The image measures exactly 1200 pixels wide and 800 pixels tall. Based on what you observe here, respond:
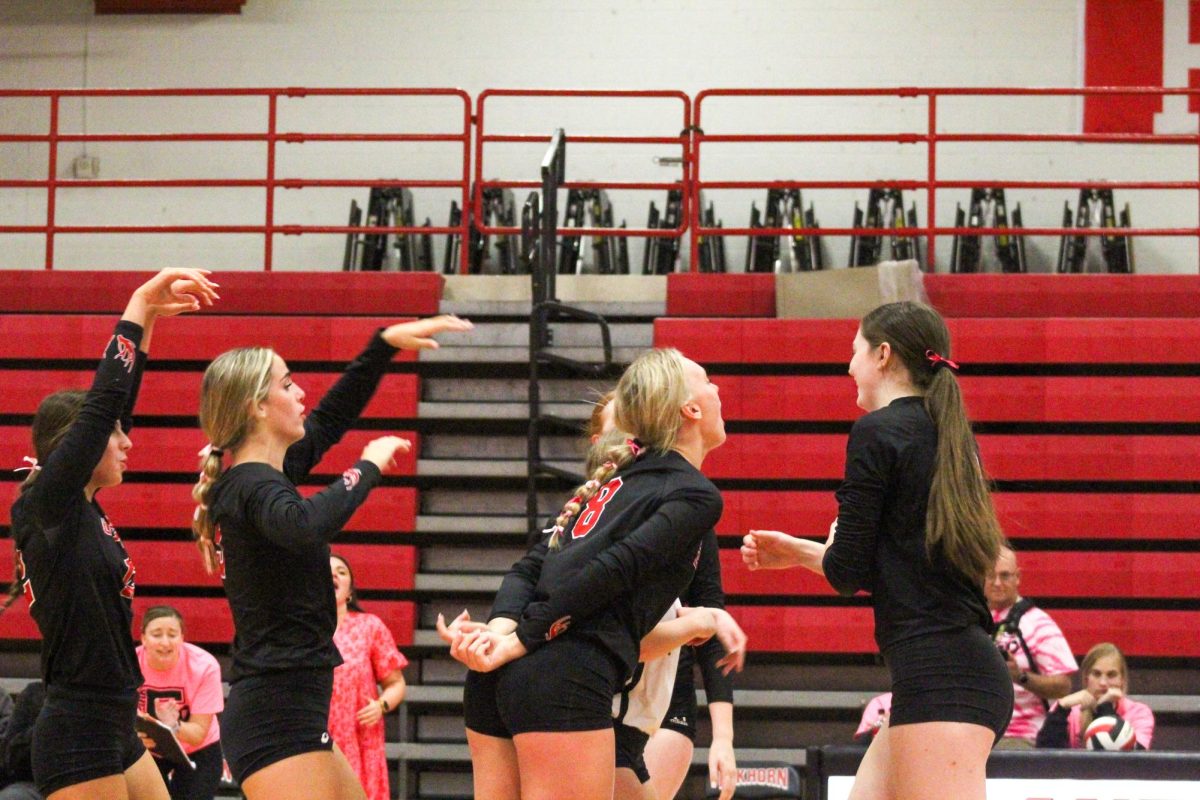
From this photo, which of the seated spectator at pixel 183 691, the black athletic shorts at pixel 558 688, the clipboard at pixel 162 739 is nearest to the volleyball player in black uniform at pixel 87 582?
the black athletic shorts at pixel 558 688

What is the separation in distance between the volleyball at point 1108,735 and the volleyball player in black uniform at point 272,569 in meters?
3.83

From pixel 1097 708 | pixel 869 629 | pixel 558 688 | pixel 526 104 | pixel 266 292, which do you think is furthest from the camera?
pixel 526 104

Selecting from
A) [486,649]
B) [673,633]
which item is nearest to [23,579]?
[486,649]

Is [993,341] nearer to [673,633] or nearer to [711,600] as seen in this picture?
[711,600]

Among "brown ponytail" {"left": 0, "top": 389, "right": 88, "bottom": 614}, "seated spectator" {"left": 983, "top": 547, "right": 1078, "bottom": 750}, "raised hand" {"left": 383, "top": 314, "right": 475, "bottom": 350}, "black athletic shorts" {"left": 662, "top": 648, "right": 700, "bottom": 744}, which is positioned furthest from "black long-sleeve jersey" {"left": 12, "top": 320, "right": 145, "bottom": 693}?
"seated spectator" {"left": 983, "top": 547, "right": 1078, "bottom": 750}

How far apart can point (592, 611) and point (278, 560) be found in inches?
31.9

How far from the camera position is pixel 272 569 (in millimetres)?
3160

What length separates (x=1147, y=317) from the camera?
7.61m

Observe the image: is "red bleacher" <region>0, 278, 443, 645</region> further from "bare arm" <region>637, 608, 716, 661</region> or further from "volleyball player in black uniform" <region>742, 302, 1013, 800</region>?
"volleyball player in black uniform" <region>742, 302, 1013, 800</region>

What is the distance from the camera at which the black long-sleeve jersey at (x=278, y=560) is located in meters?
3.06

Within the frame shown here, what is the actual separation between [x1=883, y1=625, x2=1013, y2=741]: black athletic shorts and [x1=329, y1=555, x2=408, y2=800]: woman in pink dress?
12.2ft

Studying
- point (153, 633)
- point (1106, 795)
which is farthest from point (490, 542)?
point (1106, 795)

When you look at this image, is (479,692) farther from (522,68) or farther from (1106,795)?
(522,68)

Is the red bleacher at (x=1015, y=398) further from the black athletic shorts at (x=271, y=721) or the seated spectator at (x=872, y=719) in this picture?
the black athletic shorts at (x=271, y=721)
